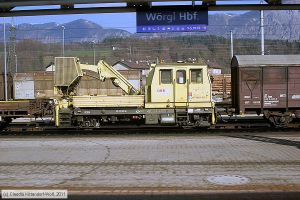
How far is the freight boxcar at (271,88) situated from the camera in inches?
838

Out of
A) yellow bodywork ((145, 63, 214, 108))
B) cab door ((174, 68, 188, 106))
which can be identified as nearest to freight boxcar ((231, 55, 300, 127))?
yellow bodywork ((145, 63, 214, 108))

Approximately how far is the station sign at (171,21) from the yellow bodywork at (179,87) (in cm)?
777

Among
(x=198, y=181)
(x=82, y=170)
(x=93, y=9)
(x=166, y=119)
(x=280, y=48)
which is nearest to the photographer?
(x=198, y=181)

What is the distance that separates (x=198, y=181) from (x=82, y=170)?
2.86 metres

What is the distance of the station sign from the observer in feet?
39.8

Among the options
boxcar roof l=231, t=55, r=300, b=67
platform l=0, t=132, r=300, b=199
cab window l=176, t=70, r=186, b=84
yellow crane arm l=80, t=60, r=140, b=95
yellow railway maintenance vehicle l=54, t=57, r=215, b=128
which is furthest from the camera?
yellow crane arm l=80, t=60, r=140, b=95

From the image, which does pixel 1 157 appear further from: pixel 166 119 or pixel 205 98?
pixel 205 98

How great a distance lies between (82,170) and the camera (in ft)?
33.3

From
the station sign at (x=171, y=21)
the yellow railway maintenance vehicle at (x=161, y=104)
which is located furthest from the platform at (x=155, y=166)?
the yellow railway maintenance vehicle at (x=161, y=104)

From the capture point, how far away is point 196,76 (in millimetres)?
20125

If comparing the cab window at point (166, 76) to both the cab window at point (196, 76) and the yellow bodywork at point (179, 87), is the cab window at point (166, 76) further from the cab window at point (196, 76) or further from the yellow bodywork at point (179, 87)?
the cab window at point (196, 76)

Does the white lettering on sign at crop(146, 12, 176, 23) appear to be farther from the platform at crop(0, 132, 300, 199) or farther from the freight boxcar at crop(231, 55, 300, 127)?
the freight boxcar at crop(231, 55, 300, 127)

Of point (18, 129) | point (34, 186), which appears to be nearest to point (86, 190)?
point (34, 186)

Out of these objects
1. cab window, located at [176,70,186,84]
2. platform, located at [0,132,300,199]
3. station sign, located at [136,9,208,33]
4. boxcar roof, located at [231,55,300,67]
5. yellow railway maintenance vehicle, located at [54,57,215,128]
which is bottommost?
platform, located at [0,132,300,199]
